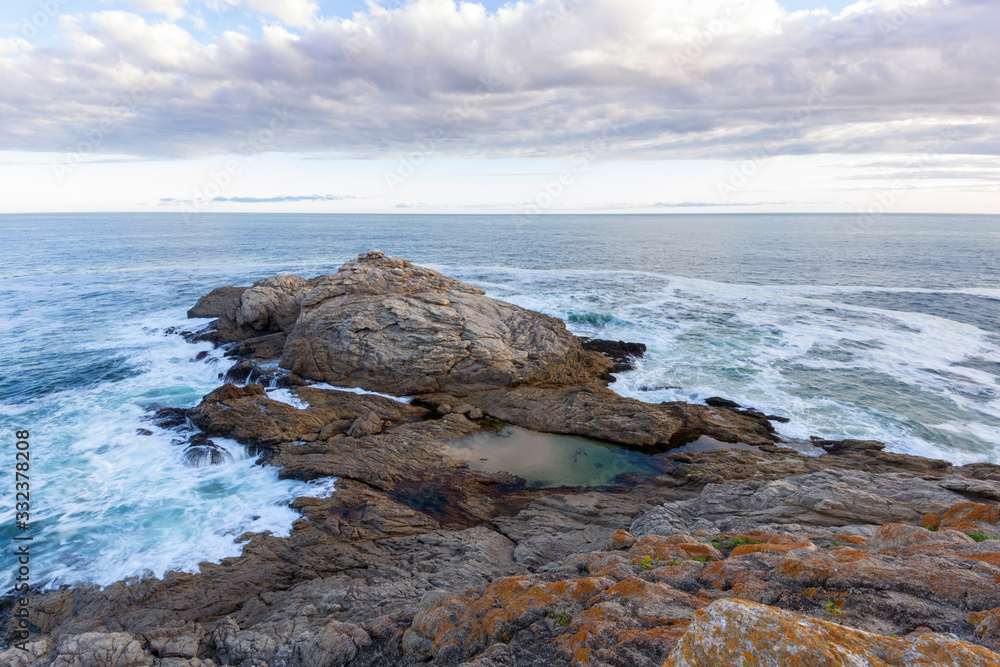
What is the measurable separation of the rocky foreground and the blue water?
1592 millimetres

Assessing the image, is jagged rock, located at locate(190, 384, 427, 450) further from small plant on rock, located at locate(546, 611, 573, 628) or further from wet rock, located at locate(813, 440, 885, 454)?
wet rock, located at locate(813, 440, 885, 454)

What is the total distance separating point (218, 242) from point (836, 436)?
373ft

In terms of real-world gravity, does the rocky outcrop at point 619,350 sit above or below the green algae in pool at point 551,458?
above

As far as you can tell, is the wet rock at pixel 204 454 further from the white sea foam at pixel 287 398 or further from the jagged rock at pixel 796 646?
the jagged rock at pixel 796 646

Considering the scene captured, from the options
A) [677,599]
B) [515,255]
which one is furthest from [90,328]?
[515,255]

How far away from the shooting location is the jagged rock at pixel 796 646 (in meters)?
3.62

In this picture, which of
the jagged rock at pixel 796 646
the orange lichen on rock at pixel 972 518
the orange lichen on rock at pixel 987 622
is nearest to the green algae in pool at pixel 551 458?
the orange lichen on rock at pixel 972 518

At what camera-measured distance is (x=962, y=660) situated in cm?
362

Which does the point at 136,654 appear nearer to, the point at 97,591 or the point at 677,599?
the point at 97,591

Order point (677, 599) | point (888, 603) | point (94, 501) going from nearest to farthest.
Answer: point (888, 603), point (677, 599), point (94, 501)

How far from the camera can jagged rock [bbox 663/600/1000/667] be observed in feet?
11.9

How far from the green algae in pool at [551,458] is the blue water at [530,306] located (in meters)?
6.00

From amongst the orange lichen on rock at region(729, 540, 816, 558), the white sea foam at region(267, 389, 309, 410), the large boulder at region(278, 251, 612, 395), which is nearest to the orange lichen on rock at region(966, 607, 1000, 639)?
the orange lichen on rock at region(729, 540, 816, 558)

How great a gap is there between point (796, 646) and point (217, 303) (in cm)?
4320
